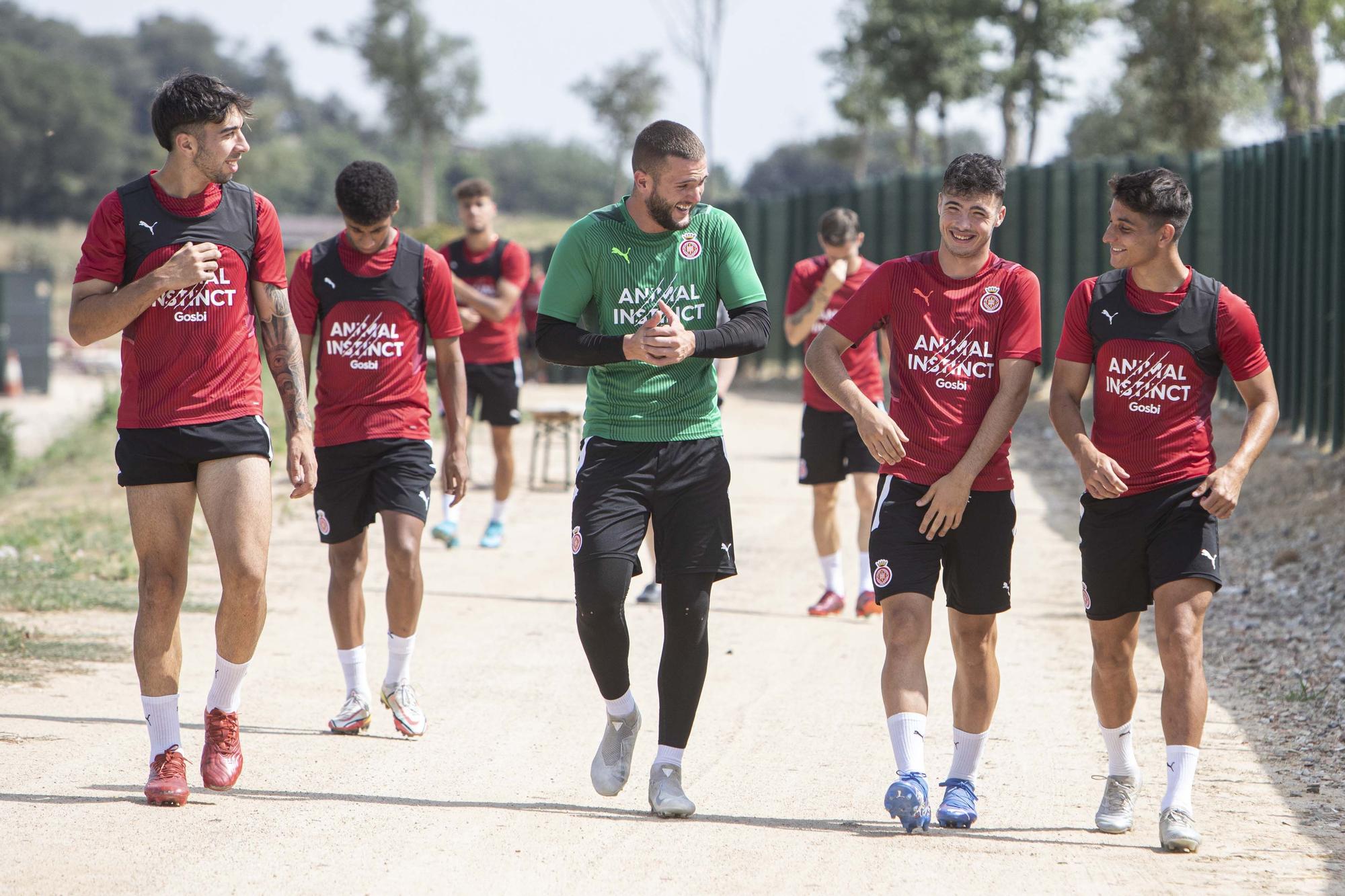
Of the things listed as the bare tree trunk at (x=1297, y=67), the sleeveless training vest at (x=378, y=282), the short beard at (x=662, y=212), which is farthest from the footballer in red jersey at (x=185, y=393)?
the bare tree trunk at (x=1297, y=67)

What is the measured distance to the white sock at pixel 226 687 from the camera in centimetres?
532

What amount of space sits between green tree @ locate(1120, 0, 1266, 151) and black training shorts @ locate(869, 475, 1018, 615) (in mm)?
28042

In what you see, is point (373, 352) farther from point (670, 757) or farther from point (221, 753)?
point (670, 757)

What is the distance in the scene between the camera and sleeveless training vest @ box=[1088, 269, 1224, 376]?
4988 millimetres

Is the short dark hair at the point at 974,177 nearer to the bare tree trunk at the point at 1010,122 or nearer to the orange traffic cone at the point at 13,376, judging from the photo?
the orange traffic cone at the point at 13,376

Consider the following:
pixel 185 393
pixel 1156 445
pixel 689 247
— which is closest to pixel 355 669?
pixel 185 393

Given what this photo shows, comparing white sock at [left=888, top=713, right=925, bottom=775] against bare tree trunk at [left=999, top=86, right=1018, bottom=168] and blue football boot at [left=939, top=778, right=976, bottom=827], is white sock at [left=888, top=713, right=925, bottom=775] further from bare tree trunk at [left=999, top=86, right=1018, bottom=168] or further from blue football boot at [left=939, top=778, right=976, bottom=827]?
bare tree trunk at [left=999, top=86, right=1018, bottom=168]

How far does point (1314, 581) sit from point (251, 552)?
704 cm

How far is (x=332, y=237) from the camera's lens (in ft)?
22.5

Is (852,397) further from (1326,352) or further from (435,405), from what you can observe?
(435,405)

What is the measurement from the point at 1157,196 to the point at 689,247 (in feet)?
5.04

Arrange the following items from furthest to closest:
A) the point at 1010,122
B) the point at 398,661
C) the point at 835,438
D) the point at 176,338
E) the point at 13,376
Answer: the point at 1010,122, the point at 13,376, the point at 835,438, the point at 398,661, the point at 176,338

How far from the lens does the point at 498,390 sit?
1163 cm

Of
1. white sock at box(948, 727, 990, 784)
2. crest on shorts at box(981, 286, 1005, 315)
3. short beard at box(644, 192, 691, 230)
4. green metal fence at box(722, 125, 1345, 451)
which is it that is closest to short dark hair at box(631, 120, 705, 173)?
short beard at box(644, 192, 691, 230)
